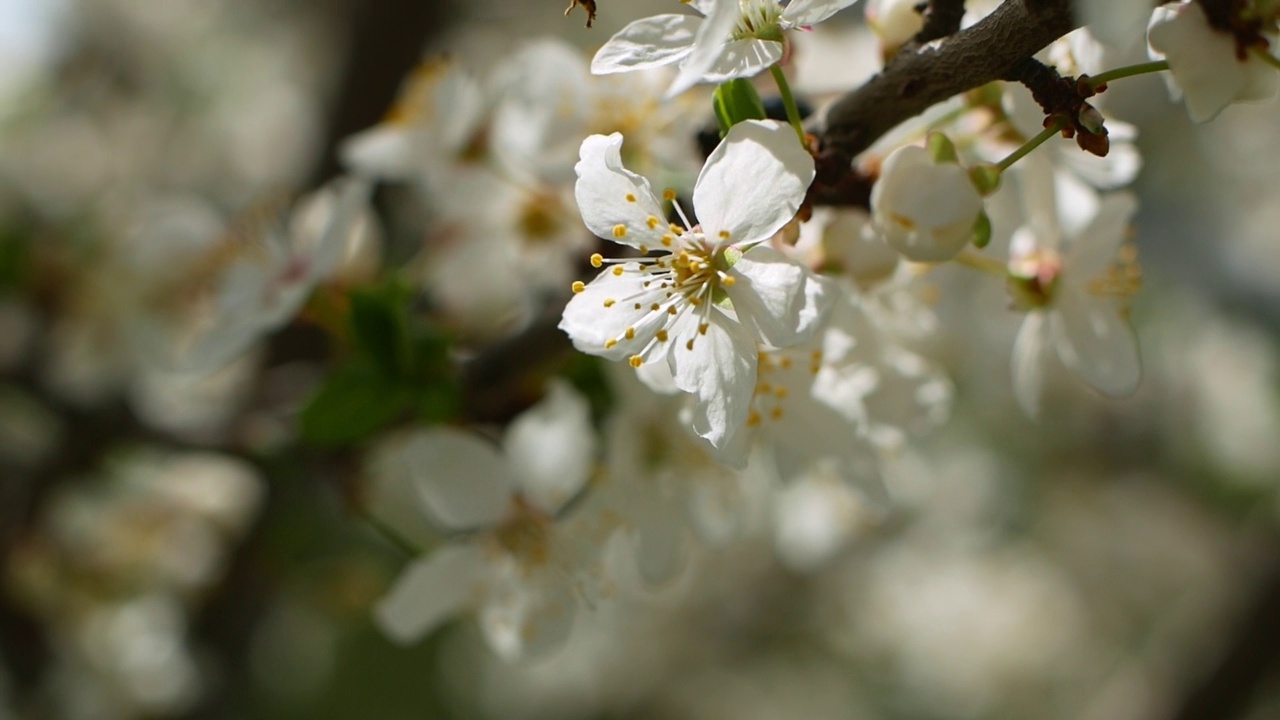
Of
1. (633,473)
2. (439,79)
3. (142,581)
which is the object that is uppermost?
(439,79)

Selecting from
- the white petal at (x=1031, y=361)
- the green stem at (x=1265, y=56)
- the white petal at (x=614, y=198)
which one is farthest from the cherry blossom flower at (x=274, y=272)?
the green stem at (x=1265, y=56)

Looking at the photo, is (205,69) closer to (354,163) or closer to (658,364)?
(354,163)

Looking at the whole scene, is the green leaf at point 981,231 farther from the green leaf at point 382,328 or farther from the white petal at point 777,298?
the green leaf at point 382,328

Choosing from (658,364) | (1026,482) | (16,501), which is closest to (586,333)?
(658,364)

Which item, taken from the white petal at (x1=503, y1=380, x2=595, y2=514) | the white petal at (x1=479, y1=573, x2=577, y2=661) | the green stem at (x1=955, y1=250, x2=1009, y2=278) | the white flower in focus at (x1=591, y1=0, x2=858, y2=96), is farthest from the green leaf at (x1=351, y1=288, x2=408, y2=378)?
the green stem at (x1=955, y1=250, x2=1009, y2=278)

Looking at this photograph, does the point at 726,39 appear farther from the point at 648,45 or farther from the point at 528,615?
the point at 528,615

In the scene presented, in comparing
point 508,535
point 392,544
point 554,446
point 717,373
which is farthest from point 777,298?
point 392,544

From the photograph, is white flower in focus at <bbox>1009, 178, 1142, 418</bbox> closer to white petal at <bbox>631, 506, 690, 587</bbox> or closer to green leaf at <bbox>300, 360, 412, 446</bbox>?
white petal at <bbox>631, 506, 690, 587</bbox>
